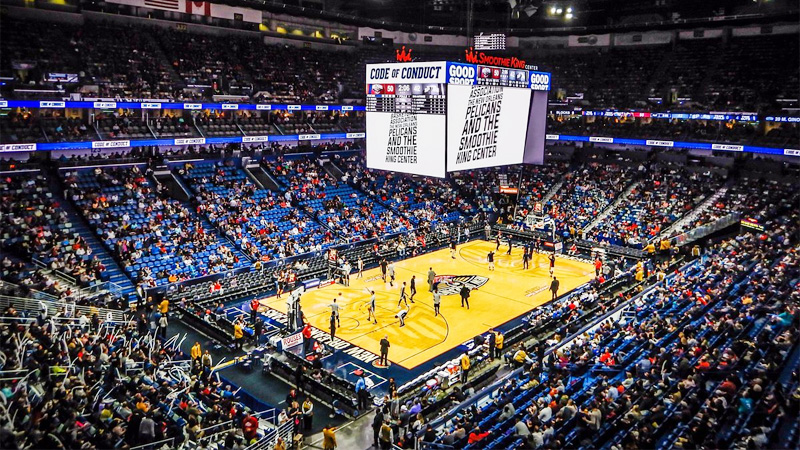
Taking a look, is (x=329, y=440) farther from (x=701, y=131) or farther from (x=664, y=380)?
(x=701, y=131)

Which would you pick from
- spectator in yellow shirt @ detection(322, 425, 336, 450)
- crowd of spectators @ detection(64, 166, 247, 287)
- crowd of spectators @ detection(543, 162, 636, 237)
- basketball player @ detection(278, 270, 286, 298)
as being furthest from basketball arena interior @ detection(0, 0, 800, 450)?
basketball player @ detection(278, 270, 286, 298)

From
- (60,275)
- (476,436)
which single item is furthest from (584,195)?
(60,275)

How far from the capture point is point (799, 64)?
42125mm

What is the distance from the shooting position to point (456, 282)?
1227 inches

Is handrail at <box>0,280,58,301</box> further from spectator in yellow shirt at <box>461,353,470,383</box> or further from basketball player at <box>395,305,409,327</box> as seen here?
spectator in yellow shirt at <box>461,353,470,383</box>

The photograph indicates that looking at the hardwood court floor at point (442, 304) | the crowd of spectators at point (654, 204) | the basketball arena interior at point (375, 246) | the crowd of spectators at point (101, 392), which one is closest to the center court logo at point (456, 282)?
the hardwood court floor at point (442, 304)

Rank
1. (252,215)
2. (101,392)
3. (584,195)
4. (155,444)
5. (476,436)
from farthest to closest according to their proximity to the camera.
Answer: (584,195)
(252,215)
(101,392)
(476,436)
(155,444)

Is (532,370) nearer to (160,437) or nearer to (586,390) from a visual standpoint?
(586,390)

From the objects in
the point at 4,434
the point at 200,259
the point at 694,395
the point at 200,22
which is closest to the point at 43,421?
the point at 4,434

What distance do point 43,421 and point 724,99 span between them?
47.7 meters

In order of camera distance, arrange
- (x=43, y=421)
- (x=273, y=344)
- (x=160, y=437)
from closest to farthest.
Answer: (x=43, y=421), (x=160, y=437), (x=273, y=344)

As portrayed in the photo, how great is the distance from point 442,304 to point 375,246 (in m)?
8.57

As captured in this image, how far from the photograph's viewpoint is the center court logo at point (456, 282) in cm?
2986

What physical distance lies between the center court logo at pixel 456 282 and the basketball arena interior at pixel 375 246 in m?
0.29
